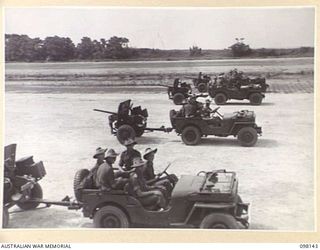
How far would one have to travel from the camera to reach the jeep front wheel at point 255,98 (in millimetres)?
5802

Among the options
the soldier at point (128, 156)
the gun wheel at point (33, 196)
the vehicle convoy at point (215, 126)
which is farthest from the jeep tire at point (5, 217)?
the vehicle convoy at point (215, 126)

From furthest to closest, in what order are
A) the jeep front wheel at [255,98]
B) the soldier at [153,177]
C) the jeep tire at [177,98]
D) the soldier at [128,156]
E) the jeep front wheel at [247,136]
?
1. the jeep front wheel at [255,98]
2. the jeep tire at [177,98]
3. the jeep front wheel at [247,136]
4. the soldier at [128,156]
5. the soldier at [153,177]

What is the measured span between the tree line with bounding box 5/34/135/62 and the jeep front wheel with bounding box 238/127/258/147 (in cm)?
115

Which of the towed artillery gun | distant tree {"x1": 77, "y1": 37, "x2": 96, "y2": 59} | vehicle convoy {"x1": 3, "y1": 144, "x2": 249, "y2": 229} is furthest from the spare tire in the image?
distant tree {"x1": 77, "y1": 37, "x2": 96, "y2": 59}

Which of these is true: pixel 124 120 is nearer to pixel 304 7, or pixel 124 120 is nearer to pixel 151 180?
pixel 151 180

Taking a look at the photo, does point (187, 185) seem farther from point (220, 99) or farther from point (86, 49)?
point (220, 99)

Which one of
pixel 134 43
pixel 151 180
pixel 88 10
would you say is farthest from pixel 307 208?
pixel 88 10

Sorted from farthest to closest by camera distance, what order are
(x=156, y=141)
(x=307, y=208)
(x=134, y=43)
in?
(x=156, y=141)
(x=134, y=43)
(x=307, y=208)

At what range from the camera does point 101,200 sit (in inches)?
171

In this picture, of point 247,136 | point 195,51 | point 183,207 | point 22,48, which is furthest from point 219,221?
point 22,48

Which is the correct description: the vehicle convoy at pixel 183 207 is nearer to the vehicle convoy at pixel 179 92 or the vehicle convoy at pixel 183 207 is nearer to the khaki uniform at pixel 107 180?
the khaki uniform at pixel 107 180

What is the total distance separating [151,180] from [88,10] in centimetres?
133

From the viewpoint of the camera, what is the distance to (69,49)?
16.3 feet

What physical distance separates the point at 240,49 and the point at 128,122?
45.9 inches
